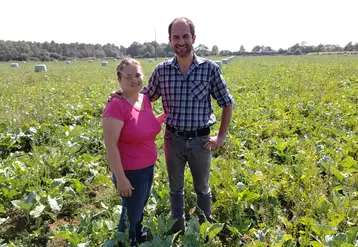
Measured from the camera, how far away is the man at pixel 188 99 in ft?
8.05

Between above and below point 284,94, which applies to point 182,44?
above

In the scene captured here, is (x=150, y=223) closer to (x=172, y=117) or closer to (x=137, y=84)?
(x=172, y=117)

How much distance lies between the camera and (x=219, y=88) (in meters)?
2.63

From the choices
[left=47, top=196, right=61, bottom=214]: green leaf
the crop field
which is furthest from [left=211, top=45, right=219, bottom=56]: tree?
[left=47, top=196, right=61, bottom=214]: green leaf

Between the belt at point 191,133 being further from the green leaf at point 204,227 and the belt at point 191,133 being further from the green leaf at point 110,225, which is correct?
the green leaf at point 110,225

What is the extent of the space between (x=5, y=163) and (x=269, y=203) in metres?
3.68

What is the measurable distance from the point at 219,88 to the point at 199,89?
0.67ft

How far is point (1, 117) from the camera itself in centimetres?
631

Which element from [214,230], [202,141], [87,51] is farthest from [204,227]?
[87,51]

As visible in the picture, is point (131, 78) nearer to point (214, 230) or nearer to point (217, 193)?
point (214, 230)

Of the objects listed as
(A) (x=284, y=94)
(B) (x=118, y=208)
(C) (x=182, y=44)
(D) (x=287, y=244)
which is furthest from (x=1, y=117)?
(A) (x=284, y=94)

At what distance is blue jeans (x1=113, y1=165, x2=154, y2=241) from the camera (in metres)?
2.37

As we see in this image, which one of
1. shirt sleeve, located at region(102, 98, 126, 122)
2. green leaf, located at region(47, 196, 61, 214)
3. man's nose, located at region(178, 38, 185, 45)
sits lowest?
green leaf, located at region(47, 196, 61, 214)

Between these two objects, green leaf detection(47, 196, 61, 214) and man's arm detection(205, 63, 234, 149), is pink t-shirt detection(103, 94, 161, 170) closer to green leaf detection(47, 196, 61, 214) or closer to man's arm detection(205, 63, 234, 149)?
man's arm detection(205, 63, 234, 149)
